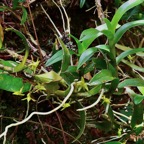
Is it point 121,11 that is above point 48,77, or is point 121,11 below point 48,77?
above

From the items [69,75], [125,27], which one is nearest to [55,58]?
[69,75]

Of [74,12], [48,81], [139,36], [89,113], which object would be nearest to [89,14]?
[74,12]

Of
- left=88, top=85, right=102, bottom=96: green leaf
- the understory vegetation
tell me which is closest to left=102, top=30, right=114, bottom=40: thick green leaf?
the understory vegetation

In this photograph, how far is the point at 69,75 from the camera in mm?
746

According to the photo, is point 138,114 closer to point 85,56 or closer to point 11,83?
point 85,56

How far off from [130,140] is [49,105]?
0.25 meters

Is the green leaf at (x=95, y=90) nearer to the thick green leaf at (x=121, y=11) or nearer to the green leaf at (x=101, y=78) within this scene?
the green leaf at (x=101, y=78)

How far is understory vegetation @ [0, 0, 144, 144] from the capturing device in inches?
28.9

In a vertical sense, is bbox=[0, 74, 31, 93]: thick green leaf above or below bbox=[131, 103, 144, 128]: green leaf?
→ above

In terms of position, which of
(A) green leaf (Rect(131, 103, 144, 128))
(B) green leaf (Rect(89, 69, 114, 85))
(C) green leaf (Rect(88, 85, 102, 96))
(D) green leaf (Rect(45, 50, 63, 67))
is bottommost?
(A) green leaf (Rect(131, 103, 144, 128))

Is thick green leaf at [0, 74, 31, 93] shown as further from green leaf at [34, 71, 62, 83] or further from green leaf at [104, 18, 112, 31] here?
green leaf at [104, 18, 112, 31]

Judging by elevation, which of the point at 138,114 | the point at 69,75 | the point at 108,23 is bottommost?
the point at 138,114

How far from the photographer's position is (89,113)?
3.01 ft

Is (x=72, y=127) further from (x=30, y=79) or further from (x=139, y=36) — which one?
(x=139, y=36)
